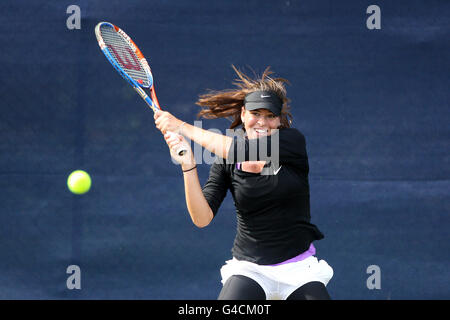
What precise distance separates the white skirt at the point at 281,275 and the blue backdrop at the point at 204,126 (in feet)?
4.19

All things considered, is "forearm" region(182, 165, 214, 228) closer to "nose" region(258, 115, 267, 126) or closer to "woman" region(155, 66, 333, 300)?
A: "woman" region(155, 66, 333, 300)

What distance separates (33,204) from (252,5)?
1.77 meters

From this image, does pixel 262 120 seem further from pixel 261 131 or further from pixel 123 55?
pixel 123 55

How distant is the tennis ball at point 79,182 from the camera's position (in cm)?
374

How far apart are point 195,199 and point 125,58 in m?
0.79

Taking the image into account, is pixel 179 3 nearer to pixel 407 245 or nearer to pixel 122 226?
pixel 122 226

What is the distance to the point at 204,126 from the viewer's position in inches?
149

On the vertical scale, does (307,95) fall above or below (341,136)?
above

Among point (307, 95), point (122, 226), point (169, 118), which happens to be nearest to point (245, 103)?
point (169, 118)

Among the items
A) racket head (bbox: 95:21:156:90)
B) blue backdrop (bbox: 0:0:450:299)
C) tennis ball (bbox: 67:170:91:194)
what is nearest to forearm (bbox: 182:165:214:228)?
racket head (bbox: 95:21:156:90)

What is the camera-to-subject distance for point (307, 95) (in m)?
3.77

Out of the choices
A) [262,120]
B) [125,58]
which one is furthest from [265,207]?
[125,58]

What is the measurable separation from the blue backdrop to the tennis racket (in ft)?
2.73
